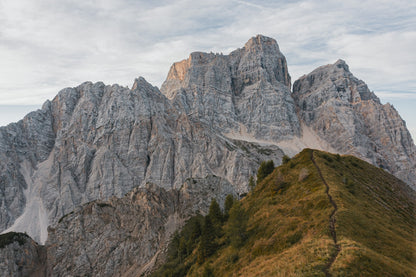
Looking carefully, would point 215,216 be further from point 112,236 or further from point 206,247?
point 112,236

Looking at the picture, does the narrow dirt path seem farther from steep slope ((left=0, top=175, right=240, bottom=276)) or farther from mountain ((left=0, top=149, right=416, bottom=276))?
steep slope ((left=0, top=175, right=240, bottom=276))

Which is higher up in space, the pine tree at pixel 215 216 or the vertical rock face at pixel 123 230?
the pine tree at pixel 215 216

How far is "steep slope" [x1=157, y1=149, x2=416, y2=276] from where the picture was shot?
91.7 ft

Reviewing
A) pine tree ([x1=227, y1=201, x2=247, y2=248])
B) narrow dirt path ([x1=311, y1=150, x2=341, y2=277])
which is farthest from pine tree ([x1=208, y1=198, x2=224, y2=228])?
narrow dirt path ([x1=311, y1=150, x2=341, y2=277])

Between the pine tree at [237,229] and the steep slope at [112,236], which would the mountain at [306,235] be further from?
the steep slope at [112,236]

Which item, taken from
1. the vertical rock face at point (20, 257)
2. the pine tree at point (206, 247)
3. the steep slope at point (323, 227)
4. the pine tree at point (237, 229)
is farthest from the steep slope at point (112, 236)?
the pine tree at point (237, 229)

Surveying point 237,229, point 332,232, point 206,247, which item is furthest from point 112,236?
point 332,232

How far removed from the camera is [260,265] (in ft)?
116

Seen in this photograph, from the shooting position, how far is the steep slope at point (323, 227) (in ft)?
91.7

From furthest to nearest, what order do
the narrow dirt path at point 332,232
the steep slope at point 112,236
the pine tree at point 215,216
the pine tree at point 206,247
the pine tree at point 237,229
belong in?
the steep slope at point 112,236 → the pine tree at point 215,216 → the pine tree at point 206,247 → the pine tree at point 237,229 → the narrow dirt path at point 332,232

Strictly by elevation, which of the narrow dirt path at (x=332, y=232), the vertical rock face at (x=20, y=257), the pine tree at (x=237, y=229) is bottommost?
the vertical rock face at (x=20, y=257)

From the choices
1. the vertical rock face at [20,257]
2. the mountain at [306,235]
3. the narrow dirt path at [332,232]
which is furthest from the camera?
the vertical rock face at [20,257]

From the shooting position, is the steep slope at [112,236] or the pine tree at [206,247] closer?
the pine tree at [206,247]

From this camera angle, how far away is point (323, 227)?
113 ft
